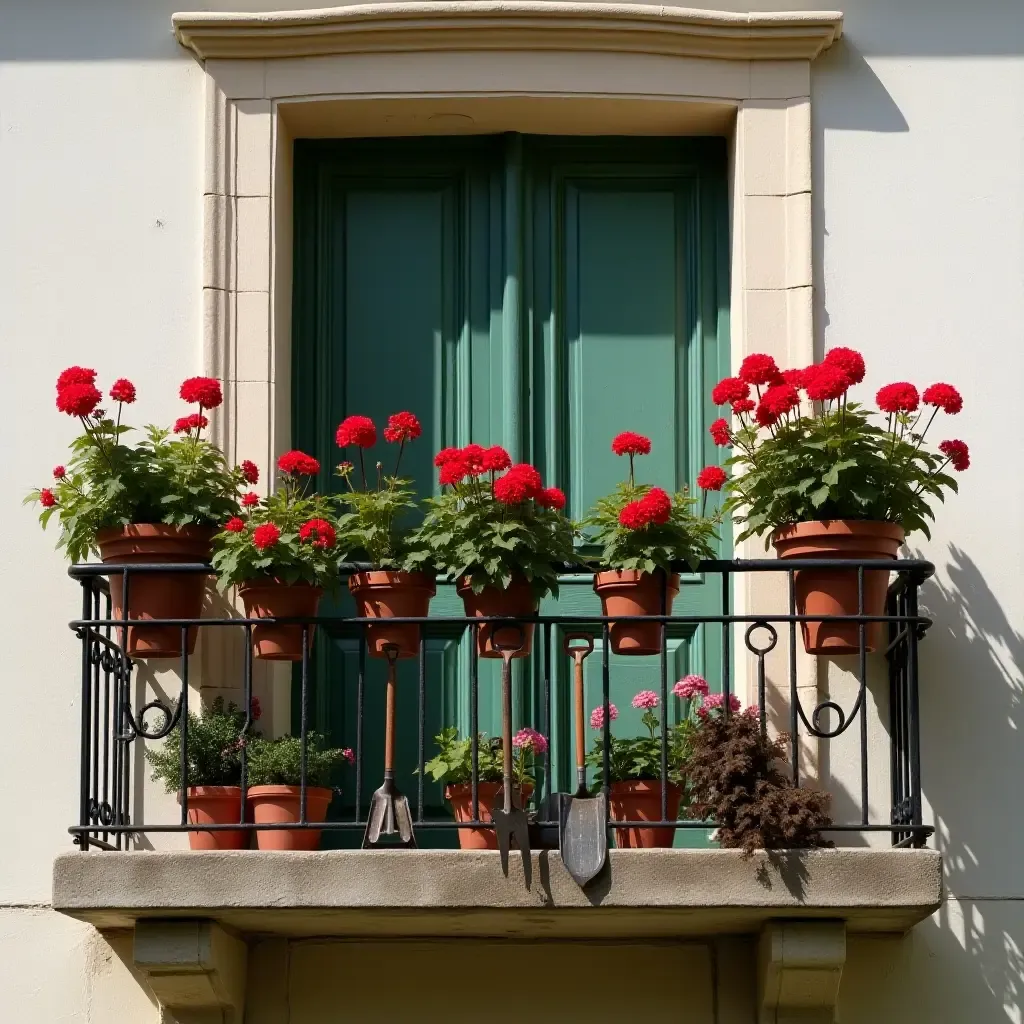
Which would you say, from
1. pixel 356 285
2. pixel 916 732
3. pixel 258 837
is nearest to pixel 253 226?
pixel 356 285

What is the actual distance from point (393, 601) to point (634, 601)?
2.39 feet

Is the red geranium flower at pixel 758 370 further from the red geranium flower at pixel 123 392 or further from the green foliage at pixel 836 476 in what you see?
the red geranium flower at pixel 123 392

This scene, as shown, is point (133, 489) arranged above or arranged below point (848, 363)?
below

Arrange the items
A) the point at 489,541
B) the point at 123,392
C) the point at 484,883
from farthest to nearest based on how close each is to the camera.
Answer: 1. the point at 123,392
2. the point at 489,541
3. the point at 484,883

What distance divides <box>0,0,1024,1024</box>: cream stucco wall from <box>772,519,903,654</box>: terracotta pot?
0.47m

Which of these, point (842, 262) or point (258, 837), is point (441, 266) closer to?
point (842, 262)

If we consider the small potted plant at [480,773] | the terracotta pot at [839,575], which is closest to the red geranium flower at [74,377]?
the small potted plant at [480,773]

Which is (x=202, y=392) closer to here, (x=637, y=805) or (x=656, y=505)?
(x=656, y=505)

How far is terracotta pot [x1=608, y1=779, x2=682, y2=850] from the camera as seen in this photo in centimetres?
710

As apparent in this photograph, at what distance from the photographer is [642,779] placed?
7.14 m

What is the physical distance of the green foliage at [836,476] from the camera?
7082 mm

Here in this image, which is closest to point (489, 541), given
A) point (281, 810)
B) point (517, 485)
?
point (517, 485)

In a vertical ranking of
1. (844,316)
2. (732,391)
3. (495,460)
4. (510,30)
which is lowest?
(495,460)

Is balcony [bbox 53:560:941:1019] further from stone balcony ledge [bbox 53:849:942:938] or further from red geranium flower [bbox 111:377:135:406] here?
red geranium flower [bbox 111:377:135:406]
